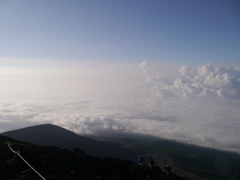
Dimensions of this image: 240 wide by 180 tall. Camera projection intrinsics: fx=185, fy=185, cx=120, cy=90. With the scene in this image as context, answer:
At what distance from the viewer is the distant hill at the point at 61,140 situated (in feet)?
244

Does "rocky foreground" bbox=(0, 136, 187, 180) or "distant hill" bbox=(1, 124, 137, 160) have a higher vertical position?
"rocky foreground" bbox=(0, 136, 187, 180)

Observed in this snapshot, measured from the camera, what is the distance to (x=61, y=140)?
78500mm

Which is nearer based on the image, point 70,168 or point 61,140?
point 70,168

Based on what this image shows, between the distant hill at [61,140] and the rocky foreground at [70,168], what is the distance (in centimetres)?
5246

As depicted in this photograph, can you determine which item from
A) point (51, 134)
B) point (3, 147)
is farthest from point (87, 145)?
point (3, 147)

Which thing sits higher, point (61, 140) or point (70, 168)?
point (70, 168)

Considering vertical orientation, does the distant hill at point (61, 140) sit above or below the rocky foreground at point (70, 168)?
below

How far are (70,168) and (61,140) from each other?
6283 cm

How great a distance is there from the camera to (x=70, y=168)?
66.2 ft

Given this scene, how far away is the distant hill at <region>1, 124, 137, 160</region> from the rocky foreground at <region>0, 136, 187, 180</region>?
52.5 meters

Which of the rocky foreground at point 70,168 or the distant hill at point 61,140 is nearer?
the rocky foreground at point 70,168

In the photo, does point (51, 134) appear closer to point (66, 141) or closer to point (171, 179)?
point (66, 141)

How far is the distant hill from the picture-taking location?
74438 mm

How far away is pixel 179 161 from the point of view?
186500 millimetres
